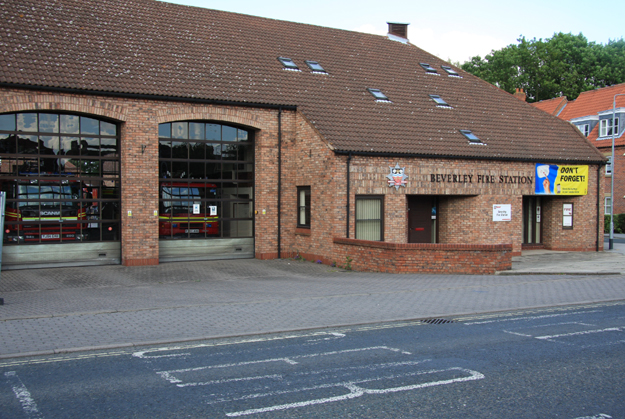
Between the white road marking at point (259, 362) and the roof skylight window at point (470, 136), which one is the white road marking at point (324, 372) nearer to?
the white road marking at point (259, 362)

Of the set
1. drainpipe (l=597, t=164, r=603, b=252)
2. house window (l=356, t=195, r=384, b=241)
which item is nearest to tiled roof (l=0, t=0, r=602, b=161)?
drainpipe (l=597, t=164, r=603, b=252)

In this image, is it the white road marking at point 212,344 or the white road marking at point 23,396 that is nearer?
the white road marking at point 23,396

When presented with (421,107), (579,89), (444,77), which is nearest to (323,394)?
(421,107)

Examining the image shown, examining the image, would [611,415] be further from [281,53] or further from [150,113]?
[281,53]

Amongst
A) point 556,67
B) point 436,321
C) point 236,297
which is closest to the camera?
point 436,321

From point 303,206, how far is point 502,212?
25.4 feet

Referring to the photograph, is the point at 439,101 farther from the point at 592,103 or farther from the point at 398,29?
the point at 592,103

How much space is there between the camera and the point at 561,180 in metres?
22.7

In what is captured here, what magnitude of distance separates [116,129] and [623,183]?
3539 cm

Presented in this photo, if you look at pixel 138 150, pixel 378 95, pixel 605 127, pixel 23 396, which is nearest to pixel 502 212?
pixel 378 95

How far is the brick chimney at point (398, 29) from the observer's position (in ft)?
95.0

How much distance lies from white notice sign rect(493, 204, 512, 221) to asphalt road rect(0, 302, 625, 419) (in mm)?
12123

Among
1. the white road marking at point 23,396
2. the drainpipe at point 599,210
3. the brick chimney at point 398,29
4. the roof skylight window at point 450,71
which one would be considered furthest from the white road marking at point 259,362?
the brick chimney at point 398,29

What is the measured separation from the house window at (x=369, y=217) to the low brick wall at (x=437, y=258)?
6.86 ft
